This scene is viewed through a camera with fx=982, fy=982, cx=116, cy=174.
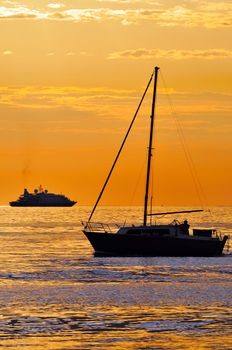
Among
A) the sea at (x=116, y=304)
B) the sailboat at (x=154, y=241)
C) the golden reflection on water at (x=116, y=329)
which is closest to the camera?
the golden reflection on water at (x=116, y=329)

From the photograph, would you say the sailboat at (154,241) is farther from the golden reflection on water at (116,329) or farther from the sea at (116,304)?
the golden reflection on water at (116,329)

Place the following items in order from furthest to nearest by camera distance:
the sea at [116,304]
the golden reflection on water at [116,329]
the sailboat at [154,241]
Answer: the sailboat at [154,241] → the sea at [116,304] → the golden reflection on water at [116,329]

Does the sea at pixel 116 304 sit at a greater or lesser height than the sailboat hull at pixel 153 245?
lesser

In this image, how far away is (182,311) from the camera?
49.3 meters

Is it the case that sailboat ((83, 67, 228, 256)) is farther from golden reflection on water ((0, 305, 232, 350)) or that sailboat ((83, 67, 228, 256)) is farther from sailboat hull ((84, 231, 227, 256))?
golden reflection on water ((0, 305, 232, 350))

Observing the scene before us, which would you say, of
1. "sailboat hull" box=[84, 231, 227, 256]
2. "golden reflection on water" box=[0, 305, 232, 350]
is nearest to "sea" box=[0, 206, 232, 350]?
"golden reflection on water" box=[0, 305, 232, 350]

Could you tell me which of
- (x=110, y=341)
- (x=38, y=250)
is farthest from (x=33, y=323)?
(x=38, y=250)

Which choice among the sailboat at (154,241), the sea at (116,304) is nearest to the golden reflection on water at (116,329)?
the sea at (116,304)

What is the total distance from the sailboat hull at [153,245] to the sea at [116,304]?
36.5 inches

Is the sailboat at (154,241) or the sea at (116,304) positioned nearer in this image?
the sea at (116,304)

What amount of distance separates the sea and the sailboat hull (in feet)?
3.04

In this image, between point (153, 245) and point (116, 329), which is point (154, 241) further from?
point (116, 329)

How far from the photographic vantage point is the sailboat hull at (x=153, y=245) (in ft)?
290

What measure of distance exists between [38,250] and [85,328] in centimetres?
6981
